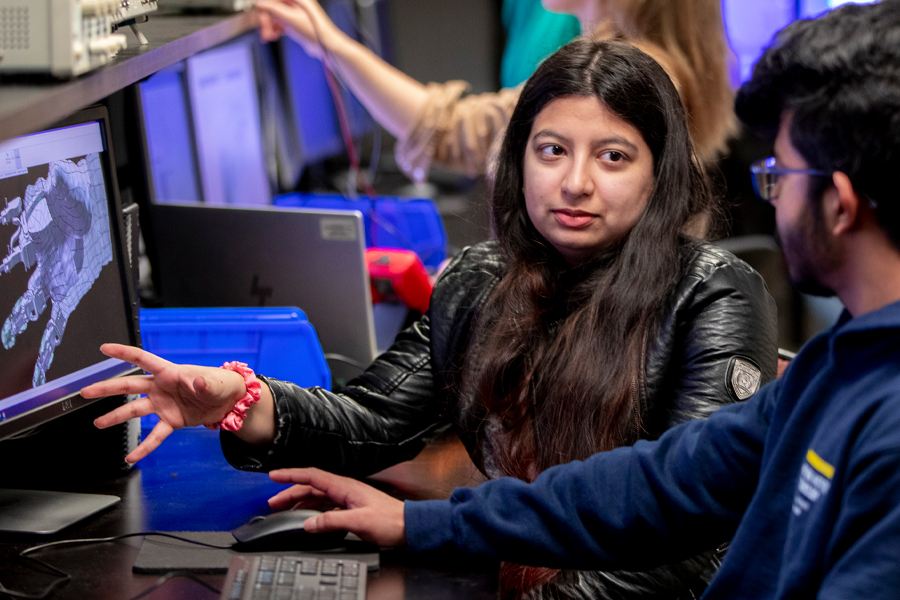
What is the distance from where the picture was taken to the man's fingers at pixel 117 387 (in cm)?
109

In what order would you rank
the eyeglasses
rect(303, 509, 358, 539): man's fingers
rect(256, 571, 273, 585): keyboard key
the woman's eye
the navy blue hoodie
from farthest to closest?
the woman's eye
rect(303, 509, 358, 539): man's fingers
rect(256, 571, 273, 585): keyboard key
the eyeglasses
the navy blue hoodie

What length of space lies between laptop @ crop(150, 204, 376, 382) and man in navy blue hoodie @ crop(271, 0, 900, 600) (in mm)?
719

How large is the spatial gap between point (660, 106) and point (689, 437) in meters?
0.50

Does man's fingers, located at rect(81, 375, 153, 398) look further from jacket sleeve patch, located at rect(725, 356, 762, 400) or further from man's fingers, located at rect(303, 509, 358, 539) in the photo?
jacket sleeve patch, located at rect(725, 356, 762, 400)

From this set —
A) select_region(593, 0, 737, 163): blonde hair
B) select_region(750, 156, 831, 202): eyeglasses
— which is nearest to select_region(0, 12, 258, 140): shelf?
select_region(750, 156, 831, 202): eyeglasses

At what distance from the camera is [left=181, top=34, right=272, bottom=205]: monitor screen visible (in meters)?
2.12

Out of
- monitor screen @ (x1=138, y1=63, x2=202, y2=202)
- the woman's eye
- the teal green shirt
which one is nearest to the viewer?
the woman's eye

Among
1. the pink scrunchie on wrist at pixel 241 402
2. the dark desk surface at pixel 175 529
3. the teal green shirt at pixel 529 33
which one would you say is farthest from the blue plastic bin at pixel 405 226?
the pink scrunchie on wrist at pixel 241 402

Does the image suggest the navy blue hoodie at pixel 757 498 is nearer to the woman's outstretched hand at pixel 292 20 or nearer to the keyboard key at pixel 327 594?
the keyboard key at pixel 327 594

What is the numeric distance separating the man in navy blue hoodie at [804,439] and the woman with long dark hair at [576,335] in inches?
5.7

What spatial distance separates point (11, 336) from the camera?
41.1 inches

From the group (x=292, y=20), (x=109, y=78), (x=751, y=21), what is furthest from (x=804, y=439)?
(x=751, y=21)

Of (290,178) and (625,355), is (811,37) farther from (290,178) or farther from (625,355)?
(290,178)

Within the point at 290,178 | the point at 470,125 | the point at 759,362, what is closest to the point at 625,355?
the point at 759,362
